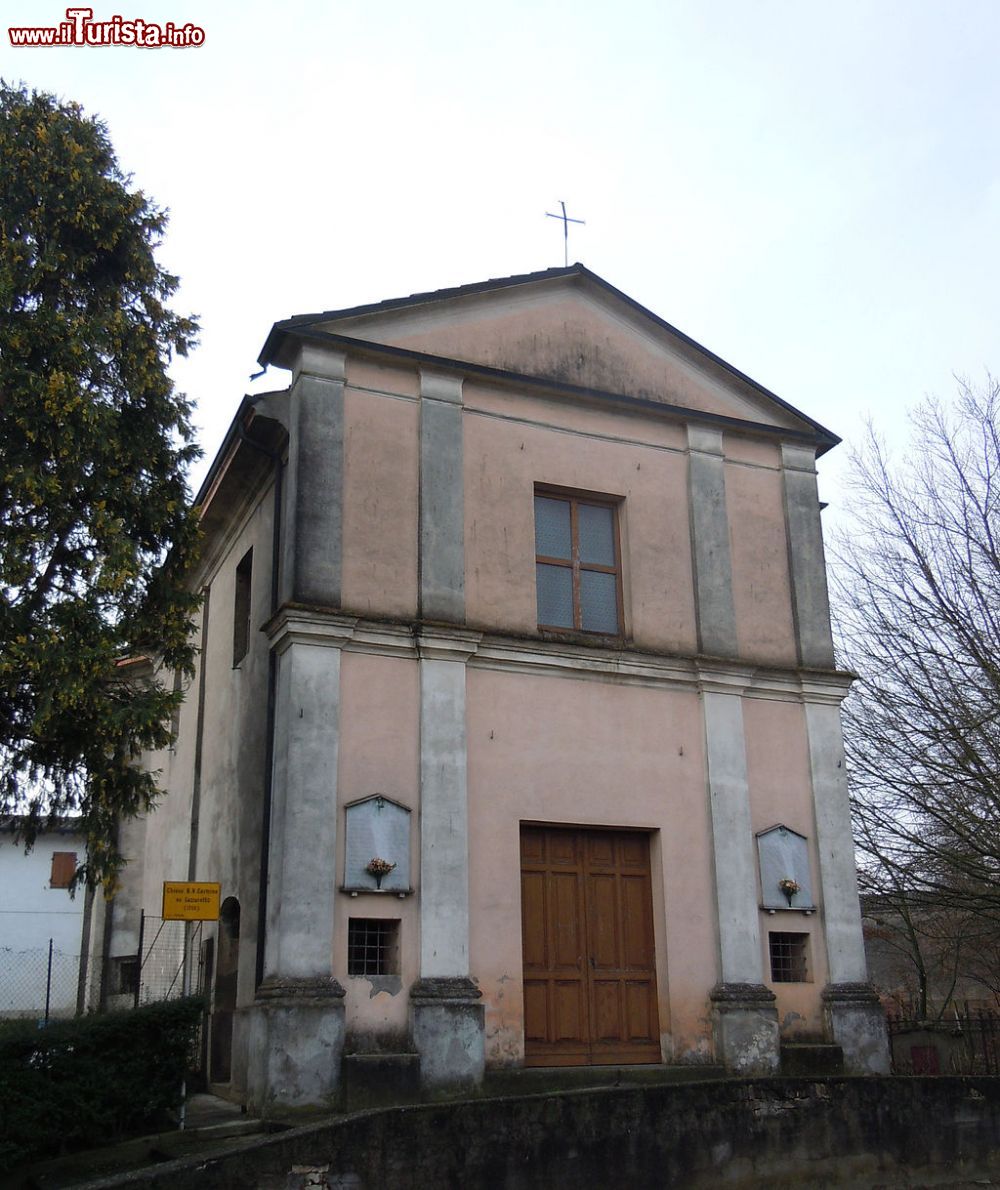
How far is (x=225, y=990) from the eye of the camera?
46.6ft

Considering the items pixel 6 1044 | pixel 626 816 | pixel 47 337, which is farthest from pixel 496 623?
pixel 6 1044

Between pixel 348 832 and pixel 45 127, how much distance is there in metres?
7.99

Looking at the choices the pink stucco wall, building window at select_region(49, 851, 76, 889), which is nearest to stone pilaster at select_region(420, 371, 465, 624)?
the pink stucco wall

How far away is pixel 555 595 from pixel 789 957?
5079 millimetres

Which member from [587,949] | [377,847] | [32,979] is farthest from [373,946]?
[32,979]

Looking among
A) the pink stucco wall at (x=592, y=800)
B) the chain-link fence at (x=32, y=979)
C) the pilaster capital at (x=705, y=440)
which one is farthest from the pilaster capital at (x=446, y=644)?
the chain-link fence at (x=32, y=979)

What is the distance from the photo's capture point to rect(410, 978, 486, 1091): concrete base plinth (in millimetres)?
11891

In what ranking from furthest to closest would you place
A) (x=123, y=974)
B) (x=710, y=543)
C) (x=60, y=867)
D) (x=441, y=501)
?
(x=60, y=867), (x=123, y=974), (x=710, y=543), (x=441, y=501)

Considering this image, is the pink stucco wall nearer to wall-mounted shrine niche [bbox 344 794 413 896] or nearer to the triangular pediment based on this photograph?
wall-mounted shrine niche [bbox 344 794 413 896]

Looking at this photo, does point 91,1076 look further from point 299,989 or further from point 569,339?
point 569,339

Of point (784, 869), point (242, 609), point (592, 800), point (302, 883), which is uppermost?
point (242, 609)

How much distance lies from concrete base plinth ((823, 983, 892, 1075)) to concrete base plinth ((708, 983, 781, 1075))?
85 cm

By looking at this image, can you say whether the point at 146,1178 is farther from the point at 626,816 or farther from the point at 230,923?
the point at 626,816

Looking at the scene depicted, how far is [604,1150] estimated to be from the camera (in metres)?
10.5
